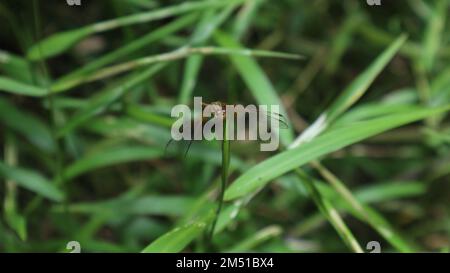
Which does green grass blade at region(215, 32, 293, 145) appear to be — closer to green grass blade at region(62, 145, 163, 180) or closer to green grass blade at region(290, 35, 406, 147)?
green grass blade at region(290, 35, 406, 147)

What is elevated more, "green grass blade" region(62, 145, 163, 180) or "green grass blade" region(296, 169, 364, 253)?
"green grass blade" region(62, 145, 163, 180)

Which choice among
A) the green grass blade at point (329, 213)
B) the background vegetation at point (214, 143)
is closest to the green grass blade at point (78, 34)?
the background vegetation at point (214, 143)

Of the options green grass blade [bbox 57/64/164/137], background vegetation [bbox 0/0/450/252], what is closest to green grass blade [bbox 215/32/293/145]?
background vegetation [bbox 0/0/450/252]

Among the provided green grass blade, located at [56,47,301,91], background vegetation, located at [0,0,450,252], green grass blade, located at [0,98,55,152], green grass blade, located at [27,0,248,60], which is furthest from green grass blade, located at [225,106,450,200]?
green grass blade, located at [0,98,55,152]

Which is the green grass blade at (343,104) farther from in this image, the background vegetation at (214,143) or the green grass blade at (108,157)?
the green grass blade at (108,157)

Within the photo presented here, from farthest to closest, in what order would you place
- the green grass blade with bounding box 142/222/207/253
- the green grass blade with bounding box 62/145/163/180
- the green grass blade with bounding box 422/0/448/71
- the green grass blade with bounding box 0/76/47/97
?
1. the green grass blade with bounding box 422/0/448/71
2. the green grass blade with bounding box 62/145/163/180
3. the green grass blade with bounding box 0/76/47/97
4. the green grass blade with bounding box 142/222/207/253

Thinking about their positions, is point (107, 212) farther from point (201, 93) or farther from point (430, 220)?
point (430, 220)

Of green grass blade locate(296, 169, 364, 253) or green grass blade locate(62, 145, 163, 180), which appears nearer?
green grass blade locate(296, 169, 364, 253)

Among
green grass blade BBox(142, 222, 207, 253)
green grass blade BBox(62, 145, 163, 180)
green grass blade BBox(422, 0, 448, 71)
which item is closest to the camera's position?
green grass blade BBox(142, 222, 207, 253)

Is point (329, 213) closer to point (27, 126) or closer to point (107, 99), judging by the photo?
point (107, 99)

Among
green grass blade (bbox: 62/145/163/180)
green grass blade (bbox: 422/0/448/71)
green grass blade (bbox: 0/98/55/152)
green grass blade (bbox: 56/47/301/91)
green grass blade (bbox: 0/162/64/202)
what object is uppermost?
green grass blade (bbox: 422/0/448/71)

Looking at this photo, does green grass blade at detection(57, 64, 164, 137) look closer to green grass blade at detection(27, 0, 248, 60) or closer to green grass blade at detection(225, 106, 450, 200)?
green grass blade at detection(27, 0, 248, 60)
